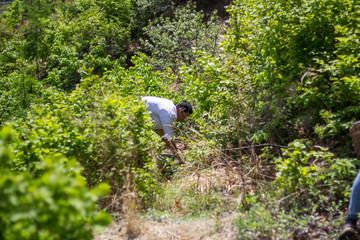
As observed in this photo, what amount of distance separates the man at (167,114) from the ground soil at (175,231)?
1.84 m

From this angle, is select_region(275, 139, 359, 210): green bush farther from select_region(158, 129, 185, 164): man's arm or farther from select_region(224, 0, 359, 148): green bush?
select_region(158, 129, 185, 164): man's arm

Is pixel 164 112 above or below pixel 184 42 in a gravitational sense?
below

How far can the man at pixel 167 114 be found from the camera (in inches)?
222

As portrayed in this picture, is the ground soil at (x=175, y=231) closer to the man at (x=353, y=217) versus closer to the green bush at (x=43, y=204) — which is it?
the man at (x=353, y=217)

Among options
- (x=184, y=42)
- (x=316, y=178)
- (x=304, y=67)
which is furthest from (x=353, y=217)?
(x=184, y=42)

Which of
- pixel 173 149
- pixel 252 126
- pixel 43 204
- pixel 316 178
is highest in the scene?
pixel 43 204

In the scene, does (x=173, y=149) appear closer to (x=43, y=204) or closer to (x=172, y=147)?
(x=172, y=147)

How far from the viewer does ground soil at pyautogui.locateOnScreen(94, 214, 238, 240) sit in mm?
3717

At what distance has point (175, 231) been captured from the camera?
3840 mm

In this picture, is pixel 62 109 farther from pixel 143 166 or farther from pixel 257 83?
pixel 257 83

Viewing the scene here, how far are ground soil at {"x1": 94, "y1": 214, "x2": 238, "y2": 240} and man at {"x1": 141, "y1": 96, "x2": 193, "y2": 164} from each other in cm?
184

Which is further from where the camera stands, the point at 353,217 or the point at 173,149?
the point at 173,149

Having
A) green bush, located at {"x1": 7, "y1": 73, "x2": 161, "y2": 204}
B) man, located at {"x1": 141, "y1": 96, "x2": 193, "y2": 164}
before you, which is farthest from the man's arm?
green bush, located at {"x1": 7, "y1": 73, "x2": 161, "y2": 204}

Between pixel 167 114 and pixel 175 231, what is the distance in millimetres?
2261
